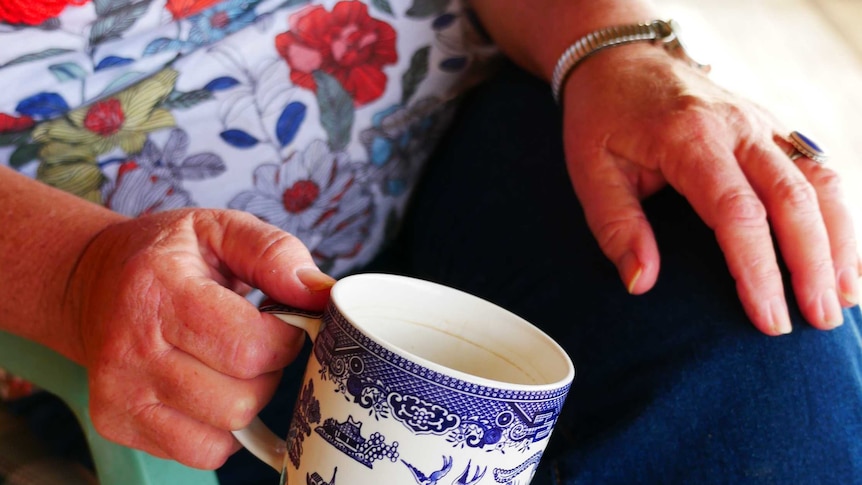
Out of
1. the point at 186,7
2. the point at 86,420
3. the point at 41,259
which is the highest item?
the point at 186,7

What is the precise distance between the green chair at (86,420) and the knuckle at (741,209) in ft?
1.41

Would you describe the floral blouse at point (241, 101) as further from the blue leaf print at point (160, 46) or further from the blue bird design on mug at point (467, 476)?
the blue bird design on mug at point (467, 476)

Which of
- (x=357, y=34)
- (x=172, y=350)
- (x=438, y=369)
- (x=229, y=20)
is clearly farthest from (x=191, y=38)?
(x=438, y=369)

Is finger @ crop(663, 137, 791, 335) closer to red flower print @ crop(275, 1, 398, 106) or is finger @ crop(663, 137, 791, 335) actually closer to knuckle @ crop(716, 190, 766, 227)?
knuckle @ crop(716, 190, 766, 227)

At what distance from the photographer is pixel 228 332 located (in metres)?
0.47

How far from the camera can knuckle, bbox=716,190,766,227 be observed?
587mm

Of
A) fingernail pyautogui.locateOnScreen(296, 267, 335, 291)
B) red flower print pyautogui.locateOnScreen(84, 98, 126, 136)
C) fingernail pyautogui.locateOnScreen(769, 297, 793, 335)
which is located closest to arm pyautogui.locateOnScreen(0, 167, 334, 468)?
fingernail pyautogui.locateOnScreen(296, 267, 335, 291)

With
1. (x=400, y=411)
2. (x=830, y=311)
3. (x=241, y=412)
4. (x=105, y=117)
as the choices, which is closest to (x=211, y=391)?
(x=241, y=412)

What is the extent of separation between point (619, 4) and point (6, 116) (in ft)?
1.81

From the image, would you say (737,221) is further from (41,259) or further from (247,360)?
(41,259)

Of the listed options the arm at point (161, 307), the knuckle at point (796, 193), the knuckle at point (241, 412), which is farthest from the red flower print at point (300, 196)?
the knuckle at point (796, 193)

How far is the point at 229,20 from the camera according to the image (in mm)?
711

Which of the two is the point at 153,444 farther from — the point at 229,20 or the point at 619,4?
the point at 619,4

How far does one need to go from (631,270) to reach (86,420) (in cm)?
42
